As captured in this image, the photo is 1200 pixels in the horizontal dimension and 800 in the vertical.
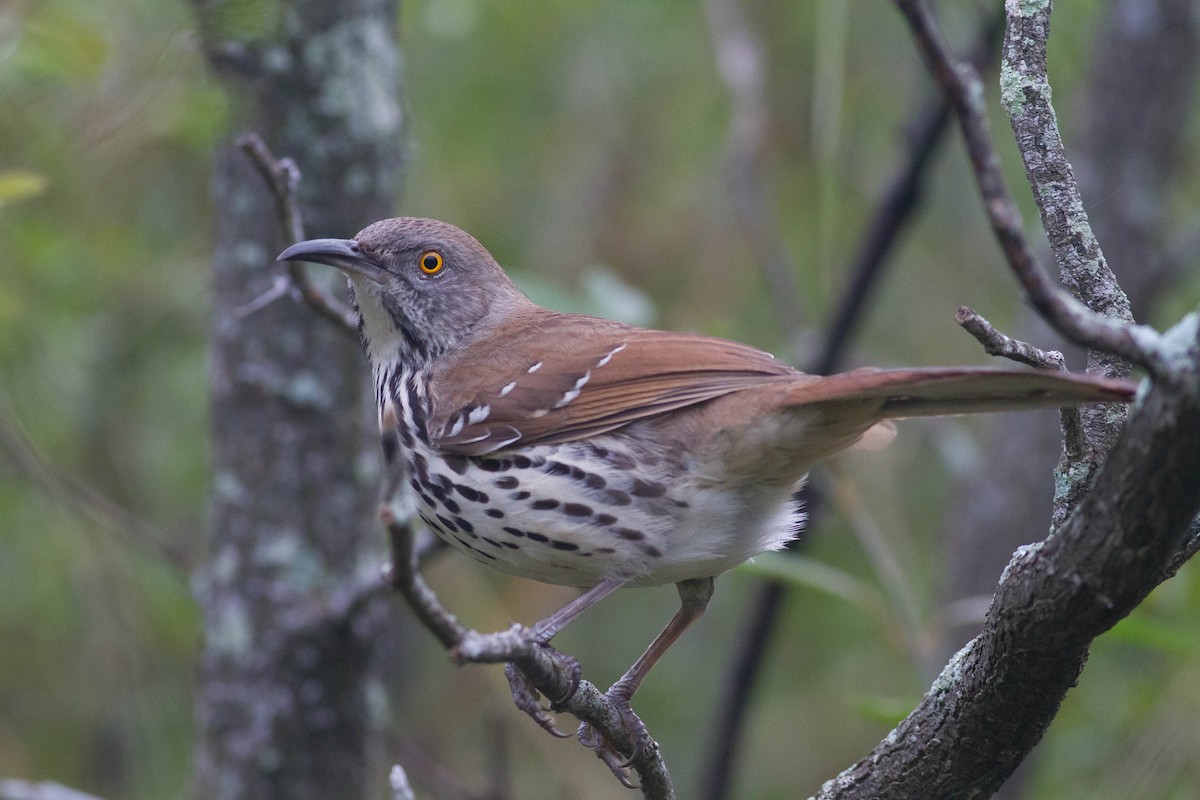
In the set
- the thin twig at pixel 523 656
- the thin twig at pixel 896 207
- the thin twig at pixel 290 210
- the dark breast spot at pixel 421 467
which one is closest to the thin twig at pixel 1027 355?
the thin twig at pixel 523 656

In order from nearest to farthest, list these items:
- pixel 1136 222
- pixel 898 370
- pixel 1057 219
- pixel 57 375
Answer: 1. pixel 1057 219
2. pixel 898 370
3. pixel 57 375
4. pixel 1136 222

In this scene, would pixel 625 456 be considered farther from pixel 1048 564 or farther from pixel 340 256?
pixel 1048 564

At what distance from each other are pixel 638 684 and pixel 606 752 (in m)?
0.21

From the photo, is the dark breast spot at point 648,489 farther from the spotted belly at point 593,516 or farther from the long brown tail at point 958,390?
the long brown tail at point 958,390

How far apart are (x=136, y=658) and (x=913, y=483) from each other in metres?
4.17

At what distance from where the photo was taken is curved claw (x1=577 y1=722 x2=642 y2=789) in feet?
9.52

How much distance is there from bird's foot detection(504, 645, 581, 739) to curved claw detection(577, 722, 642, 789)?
0.17 meters

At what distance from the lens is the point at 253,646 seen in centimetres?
398

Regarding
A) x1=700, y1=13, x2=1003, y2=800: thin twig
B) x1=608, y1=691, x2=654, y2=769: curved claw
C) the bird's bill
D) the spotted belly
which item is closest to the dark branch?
x1=608, y1=691, x2=654, y2=769: curved claw

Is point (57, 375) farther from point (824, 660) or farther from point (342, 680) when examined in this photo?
point (824, 660)

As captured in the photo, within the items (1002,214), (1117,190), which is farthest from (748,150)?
(1002,214)

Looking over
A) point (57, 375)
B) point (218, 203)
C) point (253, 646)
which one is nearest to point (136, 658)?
point (253, 646)

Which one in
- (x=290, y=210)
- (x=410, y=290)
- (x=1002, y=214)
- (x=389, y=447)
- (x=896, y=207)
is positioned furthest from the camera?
(x=896, y=207)

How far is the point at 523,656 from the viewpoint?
208cm
